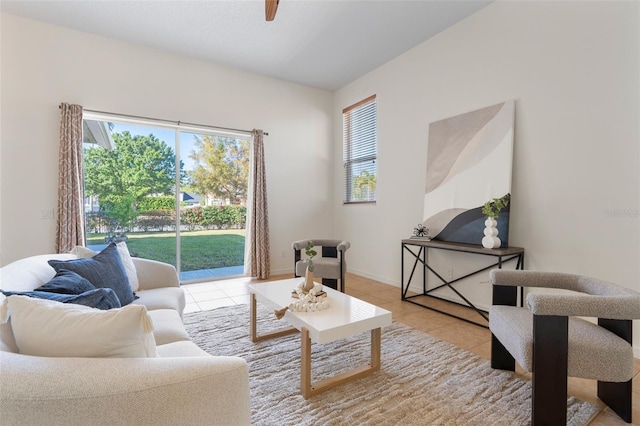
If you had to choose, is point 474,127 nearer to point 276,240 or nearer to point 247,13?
point 247,13

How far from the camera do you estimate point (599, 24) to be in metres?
2.27

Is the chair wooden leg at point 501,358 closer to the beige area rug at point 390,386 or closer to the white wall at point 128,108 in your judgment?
the beige area rug at point 390,386

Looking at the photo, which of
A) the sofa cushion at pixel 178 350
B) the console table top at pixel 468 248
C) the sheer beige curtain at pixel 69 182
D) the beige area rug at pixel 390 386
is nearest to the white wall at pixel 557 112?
the console table top at pixel 468 248

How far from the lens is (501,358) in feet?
6.33

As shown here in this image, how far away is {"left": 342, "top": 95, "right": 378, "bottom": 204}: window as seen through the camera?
14.7ft

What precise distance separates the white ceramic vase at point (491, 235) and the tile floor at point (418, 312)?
76 cm

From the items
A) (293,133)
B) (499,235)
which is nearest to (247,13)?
(293,133)

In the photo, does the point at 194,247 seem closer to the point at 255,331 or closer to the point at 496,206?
the point at 255,331

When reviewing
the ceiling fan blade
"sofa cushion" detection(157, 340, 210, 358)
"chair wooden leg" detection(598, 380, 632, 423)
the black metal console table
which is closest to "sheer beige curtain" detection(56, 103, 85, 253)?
the ceiling fan blade

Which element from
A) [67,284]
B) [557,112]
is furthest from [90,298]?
[557,112]

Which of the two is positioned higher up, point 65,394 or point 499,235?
point 499,235

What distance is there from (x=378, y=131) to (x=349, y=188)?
1.09m

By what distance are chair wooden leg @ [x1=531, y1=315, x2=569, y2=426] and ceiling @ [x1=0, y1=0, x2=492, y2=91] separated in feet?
9.89

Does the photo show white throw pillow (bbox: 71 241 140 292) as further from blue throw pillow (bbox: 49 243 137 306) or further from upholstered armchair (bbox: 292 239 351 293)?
upholstered armchair (bbox: 292 239 351 293)
